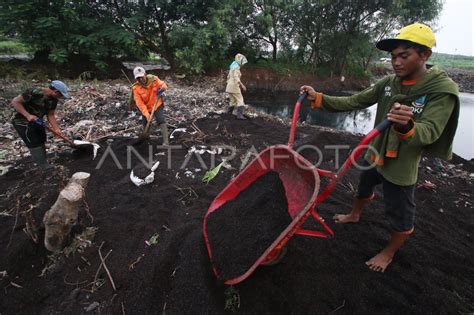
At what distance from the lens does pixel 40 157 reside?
3717 millimetres

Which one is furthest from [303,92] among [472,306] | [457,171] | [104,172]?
[457,171]

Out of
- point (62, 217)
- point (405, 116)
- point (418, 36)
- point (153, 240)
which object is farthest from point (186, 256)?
point (418, 36)

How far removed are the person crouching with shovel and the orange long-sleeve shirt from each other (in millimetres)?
1185

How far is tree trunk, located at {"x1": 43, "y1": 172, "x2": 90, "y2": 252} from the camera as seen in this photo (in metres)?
2.24

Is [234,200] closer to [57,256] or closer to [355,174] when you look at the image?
[57,256]

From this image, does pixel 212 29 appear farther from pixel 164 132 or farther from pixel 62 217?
pixel 62 217

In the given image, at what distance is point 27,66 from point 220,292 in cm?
1108

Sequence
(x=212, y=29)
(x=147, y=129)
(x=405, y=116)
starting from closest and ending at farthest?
(x=405, y=116)
(x=147, y=129)
(x=212, y=29)

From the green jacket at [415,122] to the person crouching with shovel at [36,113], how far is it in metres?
3.45

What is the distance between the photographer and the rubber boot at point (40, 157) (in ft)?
12.0

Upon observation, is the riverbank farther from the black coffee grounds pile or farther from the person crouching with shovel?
the person crouching with shovel

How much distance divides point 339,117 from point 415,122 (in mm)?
8581

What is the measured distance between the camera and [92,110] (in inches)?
245

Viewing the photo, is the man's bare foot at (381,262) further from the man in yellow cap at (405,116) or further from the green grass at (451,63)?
the green grass at (451,63)
